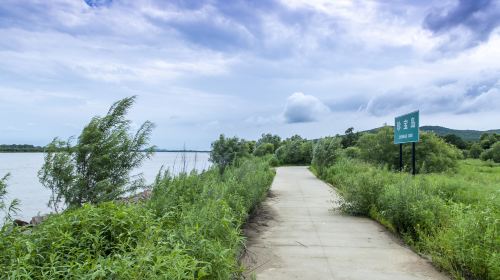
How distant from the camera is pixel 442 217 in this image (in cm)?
667

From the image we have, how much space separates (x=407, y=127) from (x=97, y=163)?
8.81 meters

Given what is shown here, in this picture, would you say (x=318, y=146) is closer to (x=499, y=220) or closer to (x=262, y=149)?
(x=499, y=220)

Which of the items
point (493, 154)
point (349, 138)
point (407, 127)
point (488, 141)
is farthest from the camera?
point (488, 141)

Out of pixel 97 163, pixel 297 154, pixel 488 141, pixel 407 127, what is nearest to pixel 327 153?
pixel 407 127

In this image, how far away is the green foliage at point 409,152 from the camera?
22.6 m

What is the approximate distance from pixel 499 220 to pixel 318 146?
66.4ft

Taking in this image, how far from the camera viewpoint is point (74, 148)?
31.7 ft

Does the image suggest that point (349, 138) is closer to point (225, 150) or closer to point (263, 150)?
point (263, 150)

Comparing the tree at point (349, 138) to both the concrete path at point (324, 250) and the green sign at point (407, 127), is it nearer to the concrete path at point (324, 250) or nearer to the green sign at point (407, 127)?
the green sign at point (407, 127)

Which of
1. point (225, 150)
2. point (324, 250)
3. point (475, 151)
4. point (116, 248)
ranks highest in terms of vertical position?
point (475, 151)

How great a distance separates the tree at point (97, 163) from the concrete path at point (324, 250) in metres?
3.50

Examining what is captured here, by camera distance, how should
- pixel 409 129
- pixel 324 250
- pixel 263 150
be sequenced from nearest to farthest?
pixel 324 250, pixel 409 129, pixel 263 150

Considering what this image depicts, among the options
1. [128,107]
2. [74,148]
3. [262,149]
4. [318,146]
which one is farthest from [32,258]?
[262,149]

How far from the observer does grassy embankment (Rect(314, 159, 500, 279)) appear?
15.7 feet
